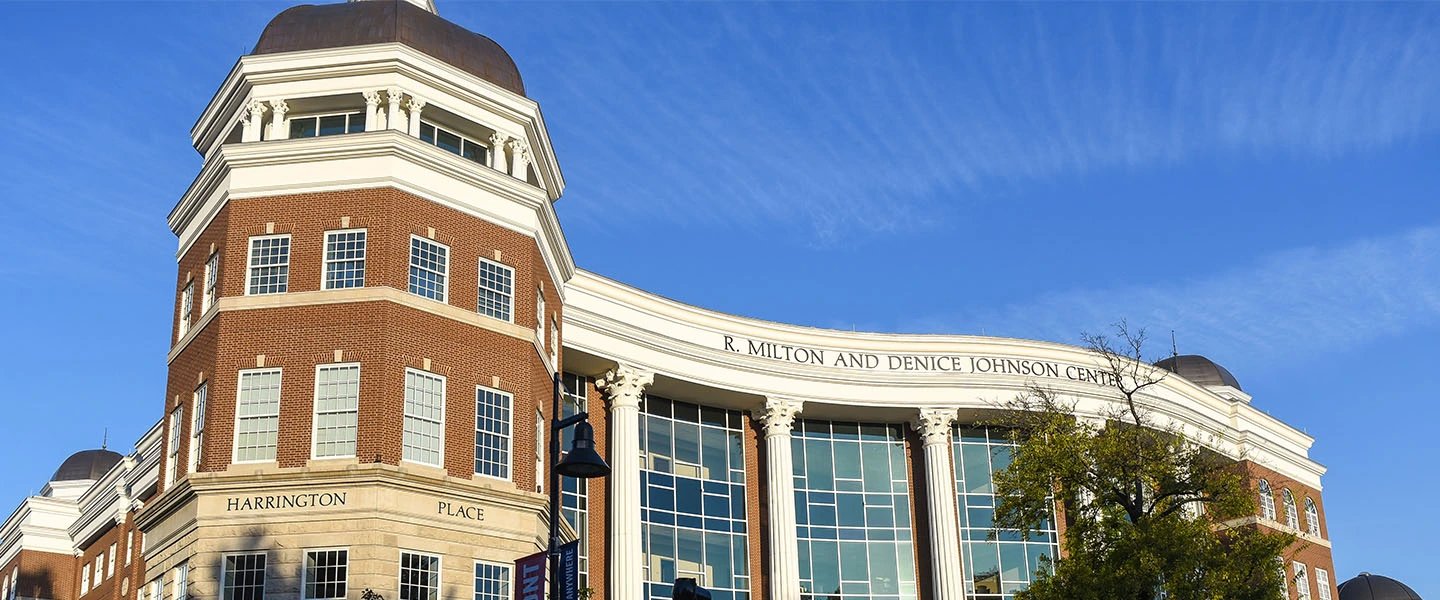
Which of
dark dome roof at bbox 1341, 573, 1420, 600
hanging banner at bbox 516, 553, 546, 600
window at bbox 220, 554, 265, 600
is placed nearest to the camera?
hanging banner at bbox 516, 553, 546, 600

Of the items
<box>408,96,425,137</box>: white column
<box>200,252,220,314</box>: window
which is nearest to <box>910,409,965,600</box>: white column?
<box>408,96,425,137</box>: white column

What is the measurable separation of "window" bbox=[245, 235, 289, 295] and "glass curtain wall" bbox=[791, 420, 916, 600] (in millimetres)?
24710

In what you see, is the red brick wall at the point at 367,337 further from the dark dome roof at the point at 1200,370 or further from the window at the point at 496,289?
the dark dome roof at the point at 1200,370

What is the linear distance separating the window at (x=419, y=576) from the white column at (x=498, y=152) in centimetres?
1193

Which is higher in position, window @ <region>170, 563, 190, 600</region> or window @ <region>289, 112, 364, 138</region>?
window @ <region>289, 112, 364, 138</region>

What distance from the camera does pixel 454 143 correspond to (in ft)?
133

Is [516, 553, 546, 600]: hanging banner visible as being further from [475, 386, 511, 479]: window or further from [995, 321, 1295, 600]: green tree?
[995, 321, 1295, 600]: green tree

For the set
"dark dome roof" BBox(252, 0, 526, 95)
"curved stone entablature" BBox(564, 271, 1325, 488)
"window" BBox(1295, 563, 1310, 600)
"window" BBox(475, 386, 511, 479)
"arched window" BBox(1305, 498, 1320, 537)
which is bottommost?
"window" BBox(1295, 563, 1310, 600)

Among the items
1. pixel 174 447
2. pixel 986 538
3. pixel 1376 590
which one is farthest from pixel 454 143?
pixel 1376 590

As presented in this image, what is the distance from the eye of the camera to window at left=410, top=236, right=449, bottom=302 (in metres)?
36.6

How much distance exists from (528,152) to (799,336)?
18282mm

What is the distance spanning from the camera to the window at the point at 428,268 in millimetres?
36562

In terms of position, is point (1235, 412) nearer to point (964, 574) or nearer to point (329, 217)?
point (964, 574)

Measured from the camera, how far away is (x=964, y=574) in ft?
184
